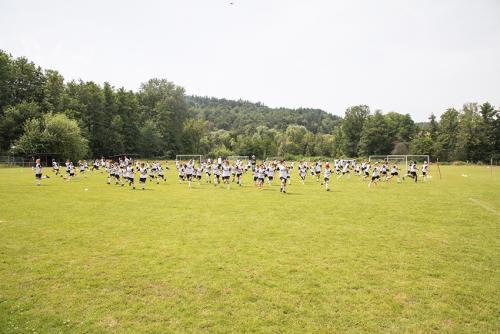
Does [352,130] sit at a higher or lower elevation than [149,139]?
higher

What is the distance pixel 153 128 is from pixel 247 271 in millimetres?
88273

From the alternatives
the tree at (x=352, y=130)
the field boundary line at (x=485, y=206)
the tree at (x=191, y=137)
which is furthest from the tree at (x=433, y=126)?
the field boundary line at (x=485, y=206)

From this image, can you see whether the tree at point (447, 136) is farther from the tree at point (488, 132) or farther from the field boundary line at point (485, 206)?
the field boundary line at point (485, 206)

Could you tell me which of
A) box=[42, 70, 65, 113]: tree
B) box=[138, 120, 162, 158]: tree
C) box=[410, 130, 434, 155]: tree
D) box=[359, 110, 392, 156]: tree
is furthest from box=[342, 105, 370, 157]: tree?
box=[42, 70, 65, 113]: tree

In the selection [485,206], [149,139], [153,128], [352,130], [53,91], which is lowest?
[485,206]

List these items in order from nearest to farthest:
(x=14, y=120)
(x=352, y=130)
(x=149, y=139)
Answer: (x=14, y=120)
(x=149, y=139)
(x=352, y=130)

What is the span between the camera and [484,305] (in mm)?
6641

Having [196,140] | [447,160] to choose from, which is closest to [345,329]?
[447,160]

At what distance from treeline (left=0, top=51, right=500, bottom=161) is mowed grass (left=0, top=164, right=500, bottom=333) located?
54.2 metres

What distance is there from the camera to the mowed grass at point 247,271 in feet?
19.9

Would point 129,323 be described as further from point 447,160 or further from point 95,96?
point 447,160

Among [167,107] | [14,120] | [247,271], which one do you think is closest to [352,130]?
[167,107]

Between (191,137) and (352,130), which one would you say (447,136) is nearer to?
(352,130)

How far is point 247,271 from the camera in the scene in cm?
827
